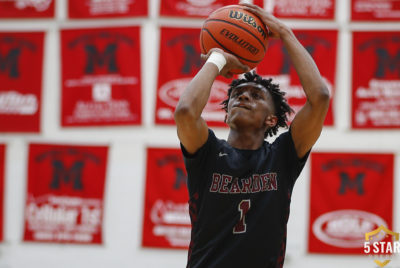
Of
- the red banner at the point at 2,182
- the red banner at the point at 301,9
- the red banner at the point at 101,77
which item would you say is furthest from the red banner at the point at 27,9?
the red banner at the point at 301,9

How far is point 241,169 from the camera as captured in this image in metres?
2.24

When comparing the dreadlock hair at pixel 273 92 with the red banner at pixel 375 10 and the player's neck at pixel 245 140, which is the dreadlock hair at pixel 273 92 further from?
the red banner at pixel 375 10

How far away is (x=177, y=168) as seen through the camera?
616 centimetres

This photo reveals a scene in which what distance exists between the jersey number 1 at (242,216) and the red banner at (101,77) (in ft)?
14.0

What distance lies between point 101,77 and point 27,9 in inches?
59.3

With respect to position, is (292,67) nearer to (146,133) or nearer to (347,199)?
(347,199)

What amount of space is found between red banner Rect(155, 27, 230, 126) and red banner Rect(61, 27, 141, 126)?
1.05 feet

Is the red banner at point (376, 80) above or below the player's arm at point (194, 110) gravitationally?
above

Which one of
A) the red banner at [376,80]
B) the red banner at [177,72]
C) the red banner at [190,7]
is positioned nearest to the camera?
the red banner at [376,80]

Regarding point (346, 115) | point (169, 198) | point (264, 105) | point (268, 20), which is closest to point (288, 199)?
point (264, 105)

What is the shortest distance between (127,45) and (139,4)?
595mm

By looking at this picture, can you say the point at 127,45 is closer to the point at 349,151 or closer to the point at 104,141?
the point at 104,141

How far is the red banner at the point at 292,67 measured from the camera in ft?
20.2

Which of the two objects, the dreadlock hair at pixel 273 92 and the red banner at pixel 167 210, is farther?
the red banner at pixel 167 210
